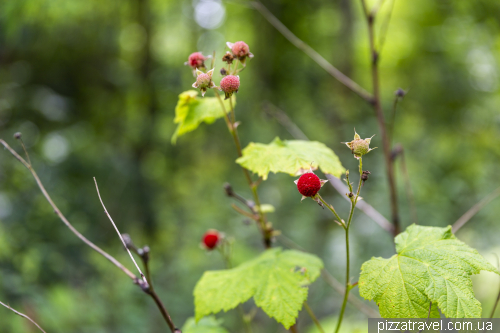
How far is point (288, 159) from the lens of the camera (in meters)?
0.91

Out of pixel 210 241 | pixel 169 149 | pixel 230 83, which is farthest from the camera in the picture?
pixel 169 149

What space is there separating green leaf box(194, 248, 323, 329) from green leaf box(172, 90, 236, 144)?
456mm

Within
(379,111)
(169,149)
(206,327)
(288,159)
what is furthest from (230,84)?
(169,149)

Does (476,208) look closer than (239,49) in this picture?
No

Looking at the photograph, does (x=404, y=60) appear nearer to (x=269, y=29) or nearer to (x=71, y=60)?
(x=269, y=29)

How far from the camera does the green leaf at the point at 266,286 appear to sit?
0.83 m

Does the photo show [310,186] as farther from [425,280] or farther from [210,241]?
[210,241]

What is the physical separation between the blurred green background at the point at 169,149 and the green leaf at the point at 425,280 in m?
1.41

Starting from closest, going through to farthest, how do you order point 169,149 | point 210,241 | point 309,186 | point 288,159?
point 309,186 < point 288,159 < point 210,241 < point 169,149

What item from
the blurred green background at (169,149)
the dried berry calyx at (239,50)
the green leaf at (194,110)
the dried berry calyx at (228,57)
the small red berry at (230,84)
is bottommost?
the blurred green background at (169,149)

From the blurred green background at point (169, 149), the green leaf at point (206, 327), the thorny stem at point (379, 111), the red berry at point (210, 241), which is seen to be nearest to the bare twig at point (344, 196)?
the thorny stem at point (379, 111)

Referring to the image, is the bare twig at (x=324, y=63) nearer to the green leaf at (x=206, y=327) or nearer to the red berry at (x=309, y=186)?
the red berry at (x=309, y=186)

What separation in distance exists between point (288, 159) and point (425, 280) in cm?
42

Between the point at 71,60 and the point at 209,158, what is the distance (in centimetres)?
324
